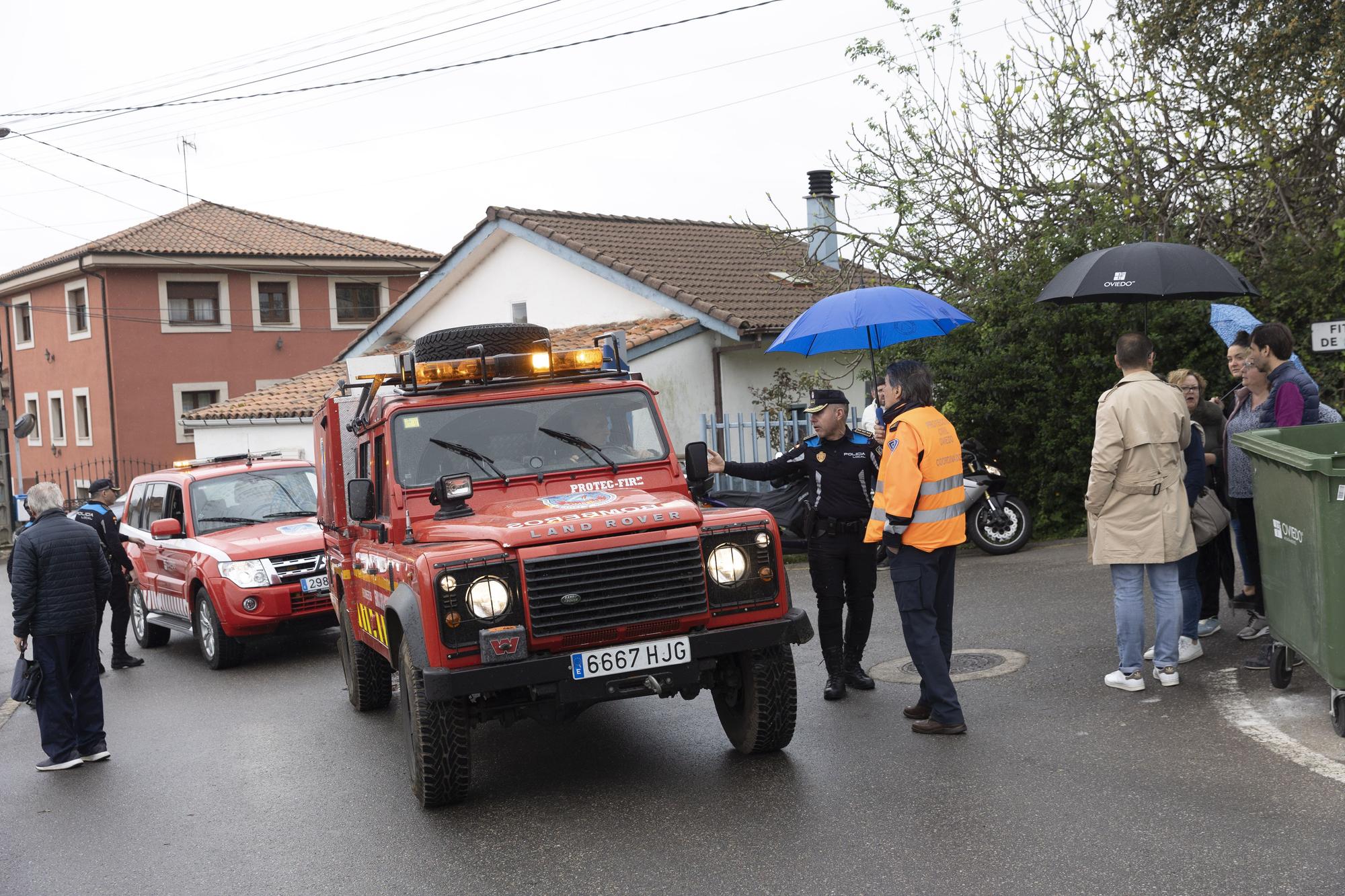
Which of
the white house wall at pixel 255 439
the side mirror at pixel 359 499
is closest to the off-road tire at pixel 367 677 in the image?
the side mirror at pixel 359 499

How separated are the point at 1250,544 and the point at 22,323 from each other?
141 feet

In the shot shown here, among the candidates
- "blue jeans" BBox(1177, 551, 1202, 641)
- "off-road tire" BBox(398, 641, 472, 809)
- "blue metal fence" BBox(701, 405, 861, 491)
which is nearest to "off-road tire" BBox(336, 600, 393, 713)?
"off-road tire" BBox(398, 641, 472, 809)

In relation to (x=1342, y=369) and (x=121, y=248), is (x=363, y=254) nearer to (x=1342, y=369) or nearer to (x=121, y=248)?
(x=121, y=248)

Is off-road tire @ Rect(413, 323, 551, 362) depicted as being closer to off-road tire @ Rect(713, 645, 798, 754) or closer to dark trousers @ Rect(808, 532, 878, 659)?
dark trousers @ Rect(808, 532, 878, 659)

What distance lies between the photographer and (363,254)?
128ft

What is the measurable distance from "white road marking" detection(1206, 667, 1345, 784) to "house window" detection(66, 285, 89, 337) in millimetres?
36652

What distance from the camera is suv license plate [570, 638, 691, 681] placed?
558 centimetres

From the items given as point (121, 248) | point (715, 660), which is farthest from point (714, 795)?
point (121, 248)

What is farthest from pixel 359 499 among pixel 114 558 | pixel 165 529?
pixel 114 558

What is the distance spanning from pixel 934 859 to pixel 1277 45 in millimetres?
10754

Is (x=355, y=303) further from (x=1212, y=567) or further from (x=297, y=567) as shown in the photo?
(x=1212, y=567)

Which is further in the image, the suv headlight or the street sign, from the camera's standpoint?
the street sign

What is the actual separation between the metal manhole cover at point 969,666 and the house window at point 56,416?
36958 millimetres

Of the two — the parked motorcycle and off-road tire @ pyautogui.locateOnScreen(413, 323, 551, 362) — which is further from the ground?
off-road tire @ pyautogui.locateOnScreen(413, 323, 551, 362)
